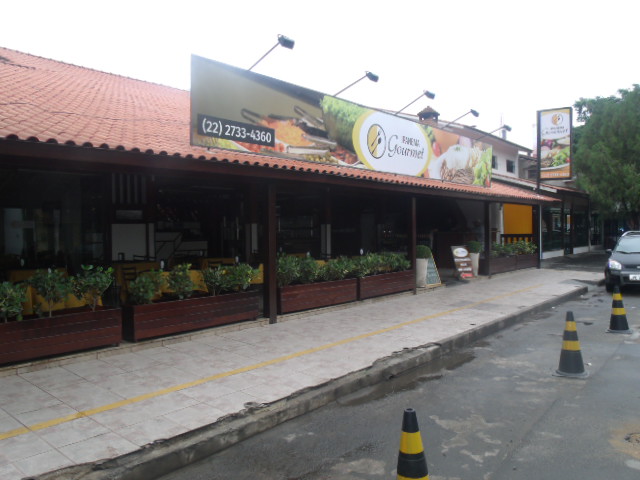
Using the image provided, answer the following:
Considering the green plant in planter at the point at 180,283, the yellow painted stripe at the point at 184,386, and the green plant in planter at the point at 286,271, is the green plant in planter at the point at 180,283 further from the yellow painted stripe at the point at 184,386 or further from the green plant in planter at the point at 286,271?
the yellow painted stripe at the point at 184,386

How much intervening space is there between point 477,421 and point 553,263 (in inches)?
736

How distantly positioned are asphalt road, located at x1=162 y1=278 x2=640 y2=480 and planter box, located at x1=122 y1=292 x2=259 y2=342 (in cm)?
309

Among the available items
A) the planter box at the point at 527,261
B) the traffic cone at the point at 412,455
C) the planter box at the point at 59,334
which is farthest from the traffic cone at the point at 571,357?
the planter box at the point at 527,261

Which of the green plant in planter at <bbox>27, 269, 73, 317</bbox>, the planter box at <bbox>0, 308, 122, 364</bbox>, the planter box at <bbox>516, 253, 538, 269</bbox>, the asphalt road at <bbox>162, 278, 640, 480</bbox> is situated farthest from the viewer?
the planter box at <bbox>516, 253, 538, 269</bbox>

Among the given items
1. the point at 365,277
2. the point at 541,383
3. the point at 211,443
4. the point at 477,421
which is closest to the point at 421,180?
the point at 365,277

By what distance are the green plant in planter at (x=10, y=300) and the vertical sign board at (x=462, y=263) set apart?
1159 cm

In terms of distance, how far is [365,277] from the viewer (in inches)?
418

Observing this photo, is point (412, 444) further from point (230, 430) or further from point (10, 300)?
point (10, 300)

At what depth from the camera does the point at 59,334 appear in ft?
19.4

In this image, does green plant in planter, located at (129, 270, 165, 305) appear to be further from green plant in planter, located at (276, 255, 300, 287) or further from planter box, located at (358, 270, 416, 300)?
planter box, located at (358, 270, 416, 300)

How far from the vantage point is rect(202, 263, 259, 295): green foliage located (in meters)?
7.88

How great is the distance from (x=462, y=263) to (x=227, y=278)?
8.71 meters

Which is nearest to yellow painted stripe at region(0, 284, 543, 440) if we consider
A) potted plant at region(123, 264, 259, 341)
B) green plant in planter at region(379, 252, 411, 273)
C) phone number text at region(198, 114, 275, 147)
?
potted plant at region(123, 264, 259, 341)

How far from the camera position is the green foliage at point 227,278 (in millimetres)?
7879
